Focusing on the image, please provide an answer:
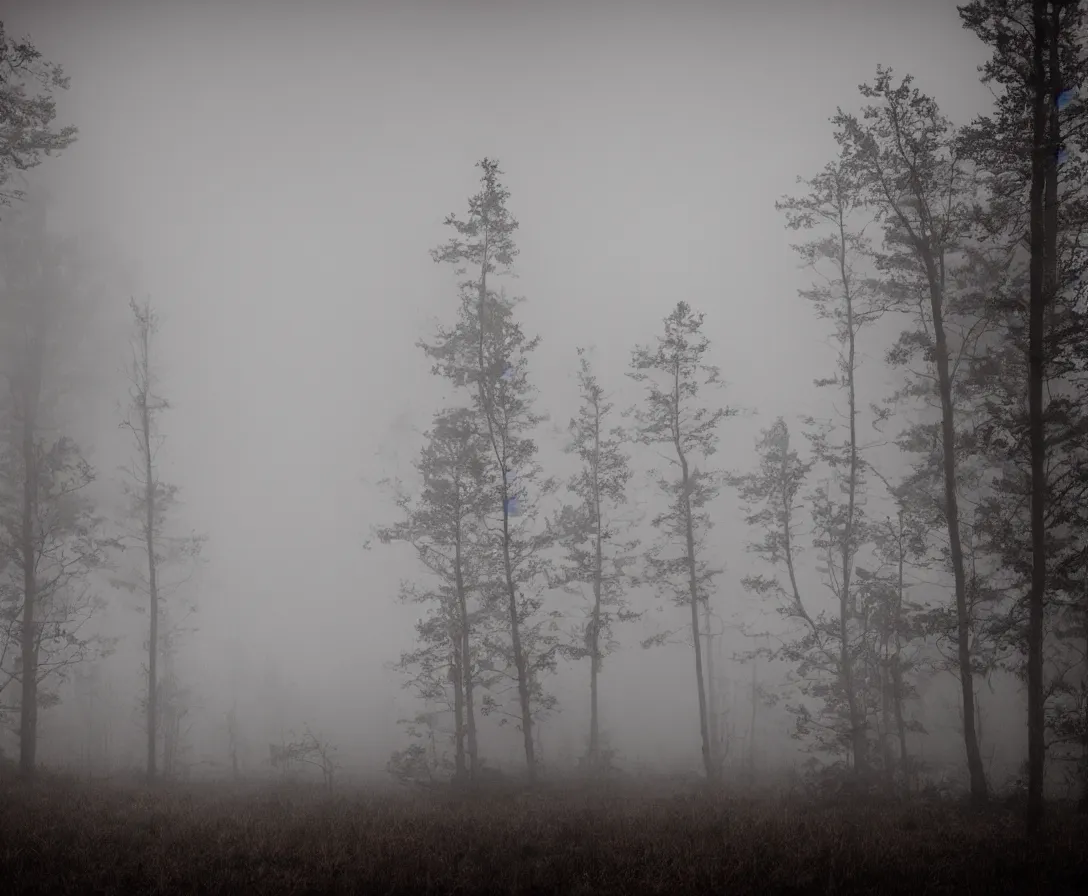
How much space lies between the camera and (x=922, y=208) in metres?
12.6

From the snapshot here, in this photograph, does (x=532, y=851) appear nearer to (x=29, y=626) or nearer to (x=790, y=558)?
(x=790, y=558)

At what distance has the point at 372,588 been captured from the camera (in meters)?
62.6

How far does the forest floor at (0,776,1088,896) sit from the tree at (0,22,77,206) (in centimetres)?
1141

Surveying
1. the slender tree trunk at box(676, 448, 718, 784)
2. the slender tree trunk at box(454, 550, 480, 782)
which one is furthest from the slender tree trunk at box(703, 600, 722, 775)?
the slender tree trunk at box(454, 550, 480, 782)

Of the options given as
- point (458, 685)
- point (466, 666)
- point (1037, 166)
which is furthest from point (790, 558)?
point (458, 685)

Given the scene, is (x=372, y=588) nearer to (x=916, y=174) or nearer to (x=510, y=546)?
(x=510, y=546)

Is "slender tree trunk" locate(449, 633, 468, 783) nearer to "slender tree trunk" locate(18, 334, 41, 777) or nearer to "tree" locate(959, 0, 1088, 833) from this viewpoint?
"slender tree trunk" locate(18, 334, 41, 777)

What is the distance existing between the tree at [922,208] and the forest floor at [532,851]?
158 inches

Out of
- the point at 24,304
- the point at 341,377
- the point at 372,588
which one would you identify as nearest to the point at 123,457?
the point at 372,588

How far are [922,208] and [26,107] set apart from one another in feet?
60.9

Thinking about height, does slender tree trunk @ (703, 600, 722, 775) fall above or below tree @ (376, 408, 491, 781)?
below

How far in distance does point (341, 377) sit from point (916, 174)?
5946 inches

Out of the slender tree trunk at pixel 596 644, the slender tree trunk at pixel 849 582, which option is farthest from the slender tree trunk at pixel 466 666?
Result: the slender tree trunk at pixel 849 582

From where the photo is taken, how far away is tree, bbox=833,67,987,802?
39.8 ft
